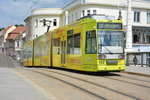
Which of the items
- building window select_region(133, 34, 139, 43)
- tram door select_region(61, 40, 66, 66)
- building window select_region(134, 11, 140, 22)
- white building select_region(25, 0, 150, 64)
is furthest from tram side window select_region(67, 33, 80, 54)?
building window select_region(133, 34, 139, 43)

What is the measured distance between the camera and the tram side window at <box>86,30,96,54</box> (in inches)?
587

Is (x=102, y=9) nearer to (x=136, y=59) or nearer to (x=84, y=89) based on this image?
(x=136, y=59)

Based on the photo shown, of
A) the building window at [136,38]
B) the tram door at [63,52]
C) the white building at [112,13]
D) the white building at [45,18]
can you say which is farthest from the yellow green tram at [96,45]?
the white building at [45,18]

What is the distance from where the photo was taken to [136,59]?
77.5 ft

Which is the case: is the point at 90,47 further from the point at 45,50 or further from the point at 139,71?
the point at 45,50

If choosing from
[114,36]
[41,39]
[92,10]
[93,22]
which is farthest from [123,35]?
[92,10]

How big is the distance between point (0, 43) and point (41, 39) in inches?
4621

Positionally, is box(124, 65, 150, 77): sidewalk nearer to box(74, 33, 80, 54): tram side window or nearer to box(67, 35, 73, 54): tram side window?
box(74, 33, 80, 54): tram side window

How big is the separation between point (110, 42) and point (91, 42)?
1013mm

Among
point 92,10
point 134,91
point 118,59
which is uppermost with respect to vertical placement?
point 92,10

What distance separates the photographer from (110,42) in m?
14.9

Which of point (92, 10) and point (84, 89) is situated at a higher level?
point (92, 10)

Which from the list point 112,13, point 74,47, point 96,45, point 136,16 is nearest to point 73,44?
point 74,47

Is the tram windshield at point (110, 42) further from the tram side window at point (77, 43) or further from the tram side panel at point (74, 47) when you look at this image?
Result: the tram side window at point (77, 43)
